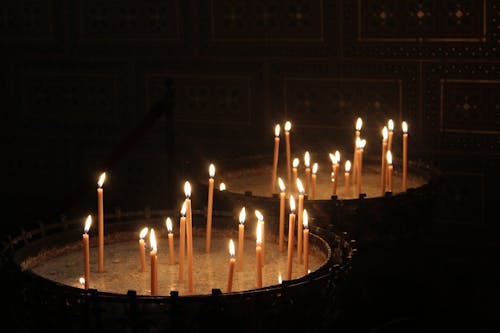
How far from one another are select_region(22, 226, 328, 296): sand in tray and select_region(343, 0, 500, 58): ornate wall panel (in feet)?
7.49

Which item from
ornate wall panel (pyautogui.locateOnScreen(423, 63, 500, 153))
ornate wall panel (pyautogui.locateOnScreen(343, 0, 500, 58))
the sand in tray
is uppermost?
ornate wall panel (pyautogui.locateOnScreen(343, 0, 500, 58))

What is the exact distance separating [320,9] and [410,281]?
5.19ft

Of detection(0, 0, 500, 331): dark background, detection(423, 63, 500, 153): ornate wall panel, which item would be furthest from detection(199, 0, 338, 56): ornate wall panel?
detection(423, 63, 500, 153): ornate wall panel

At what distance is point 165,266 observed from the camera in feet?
7.57

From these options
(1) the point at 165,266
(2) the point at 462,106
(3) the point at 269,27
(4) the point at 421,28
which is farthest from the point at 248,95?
(1) the point at 165,266

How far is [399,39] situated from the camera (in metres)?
4.61

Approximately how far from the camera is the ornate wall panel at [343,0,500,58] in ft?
14.6

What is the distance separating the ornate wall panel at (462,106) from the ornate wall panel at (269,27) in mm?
528

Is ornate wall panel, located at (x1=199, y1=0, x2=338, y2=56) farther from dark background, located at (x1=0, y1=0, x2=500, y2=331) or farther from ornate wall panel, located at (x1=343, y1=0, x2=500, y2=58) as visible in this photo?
ornate wall panel, located at (x1=343, y1=0, x2=500, y2=58)

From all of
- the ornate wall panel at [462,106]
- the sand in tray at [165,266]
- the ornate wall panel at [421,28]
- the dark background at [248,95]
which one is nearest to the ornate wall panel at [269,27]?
the dark background at [248,95]

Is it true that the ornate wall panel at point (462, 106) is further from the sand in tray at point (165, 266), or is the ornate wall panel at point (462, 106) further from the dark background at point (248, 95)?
the sand in tray at point (165, 266)

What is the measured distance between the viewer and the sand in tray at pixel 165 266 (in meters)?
2.16

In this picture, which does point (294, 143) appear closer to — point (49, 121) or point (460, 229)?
point (460, 229)

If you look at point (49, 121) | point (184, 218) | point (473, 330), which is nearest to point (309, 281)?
point (184, 218)
